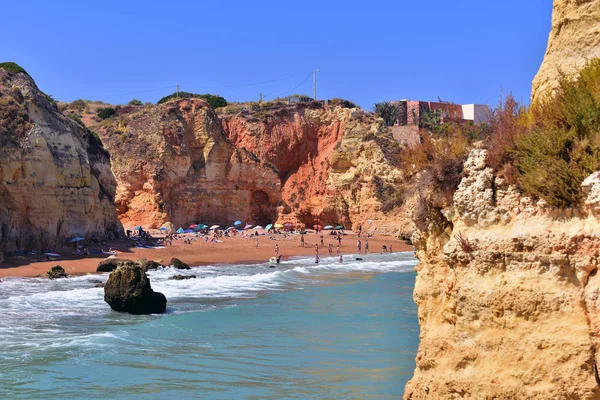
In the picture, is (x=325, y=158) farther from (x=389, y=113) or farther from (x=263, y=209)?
(x=389, y=113)

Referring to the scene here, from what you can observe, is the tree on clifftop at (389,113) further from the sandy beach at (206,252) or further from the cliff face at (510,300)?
the cliff face at (510,300)

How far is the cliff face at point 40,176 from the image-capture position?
33531mm

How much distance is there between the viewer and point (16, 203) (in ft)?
109

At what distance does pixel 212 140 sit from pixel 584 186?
5605 centimetres

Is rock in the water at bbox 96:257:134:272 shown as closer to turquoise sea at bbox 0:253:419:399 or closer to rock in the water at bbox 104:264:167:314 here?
turquoise sea at bbox 0:253:419:399

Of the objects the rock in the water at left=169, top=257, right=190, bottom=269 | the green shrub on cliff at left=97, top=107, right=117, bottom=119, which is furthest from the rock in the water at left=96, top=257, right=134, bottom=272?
the green shrub on cliff at left=97, top=107, right=117, bottom=119

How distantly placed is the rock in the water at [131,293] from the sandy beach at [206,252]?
1066 centimetres

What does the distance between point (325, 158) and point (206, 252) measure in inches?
1022

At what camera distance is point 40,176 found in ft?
116

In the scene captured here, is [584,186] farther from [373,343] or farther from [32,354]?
[32,354]

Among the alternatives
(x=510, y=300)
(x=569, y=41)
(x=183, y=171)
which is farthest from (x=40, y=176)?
(x=510, y=300)

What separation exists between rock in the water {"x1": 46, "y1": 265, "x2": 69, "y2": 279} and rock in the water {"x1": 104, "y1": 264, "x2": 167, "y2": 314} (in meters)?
9.66

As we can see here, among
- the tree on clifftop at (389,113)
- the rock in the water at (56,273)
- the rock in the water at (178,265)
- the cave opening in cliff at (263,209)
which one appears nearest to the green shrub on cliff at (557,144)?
the rock in the water at (56,273)

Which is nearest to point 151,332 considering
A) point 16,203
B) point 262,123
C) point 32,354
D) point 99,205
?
point 32,354
